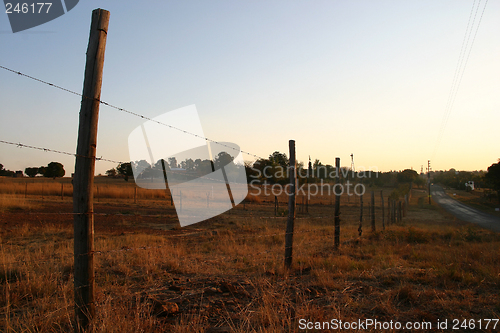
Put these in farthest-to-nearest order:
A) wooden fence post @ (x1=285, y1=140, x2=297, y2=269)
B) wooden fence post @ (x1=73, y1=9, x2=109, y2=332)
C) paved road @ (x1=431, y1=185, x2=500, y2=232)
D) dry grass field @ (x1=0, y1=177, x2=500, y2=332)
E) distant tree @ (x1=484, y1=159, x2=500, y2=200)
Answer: distant tree @ (x1=484, y1=159, x2=500, y2=200) < paved road @ (x1=431, y1=185, x2=500, y2=232) < wooden fence post @ (x1=285, y1=140, x2=297, y2=269) < dry grass field @ (x1=0, y1=177, x2=500, y2=332) < wooden fence post @ (x1=73, y1=9, x2=109, y2=332)

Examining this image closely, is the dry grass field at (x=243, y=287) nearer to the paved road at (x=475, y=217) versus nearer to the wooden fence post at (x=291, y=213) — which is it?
the wooden fence post at (x=291, y=213)

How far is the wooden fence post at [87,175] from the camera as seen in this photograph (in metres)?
3.24

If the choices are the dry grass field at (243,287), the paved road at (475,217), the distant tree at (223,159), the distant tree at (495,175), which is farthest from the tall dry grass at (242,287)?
the distant tree at (495,175)

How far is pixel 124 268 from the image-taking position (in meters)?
6.16

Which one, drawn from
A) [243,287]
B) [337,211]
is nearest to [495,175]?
[337,211]

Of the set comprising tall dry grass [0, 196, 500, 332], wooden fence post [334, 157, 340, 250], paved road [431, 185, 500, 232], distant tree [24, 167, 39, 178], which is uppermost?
distant tree [24, 167, 39, 178]

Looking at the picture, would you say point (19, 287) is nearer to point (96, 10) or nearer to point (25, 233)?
point (96, 10)

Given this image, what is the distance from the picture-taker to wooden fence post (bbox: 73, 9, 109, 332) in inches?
127

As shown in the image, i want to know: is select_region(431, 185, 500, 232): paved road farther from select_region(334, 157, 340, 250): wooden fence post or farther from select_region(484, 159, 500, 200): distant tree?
select_region(334, 157, 340, 250): wooden fence post

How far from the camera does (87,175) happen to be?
10.7ft

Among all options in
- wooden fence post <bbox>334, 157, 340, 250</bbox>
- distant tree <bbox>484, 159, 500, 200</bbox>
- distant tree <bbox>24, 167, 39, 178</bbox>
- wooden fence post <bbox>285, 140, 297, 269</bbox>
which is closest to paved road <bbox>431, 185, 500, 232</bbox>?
distant tree <bbox>484, 159, 500, 200</bbox>

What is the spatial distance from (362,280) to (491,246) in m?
6.65

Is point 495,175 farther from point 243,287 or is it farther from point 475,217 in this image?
point 243,287

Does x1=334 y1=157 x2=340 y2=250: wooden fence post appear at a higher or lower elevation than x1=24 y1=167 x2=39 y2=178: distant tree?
lower
